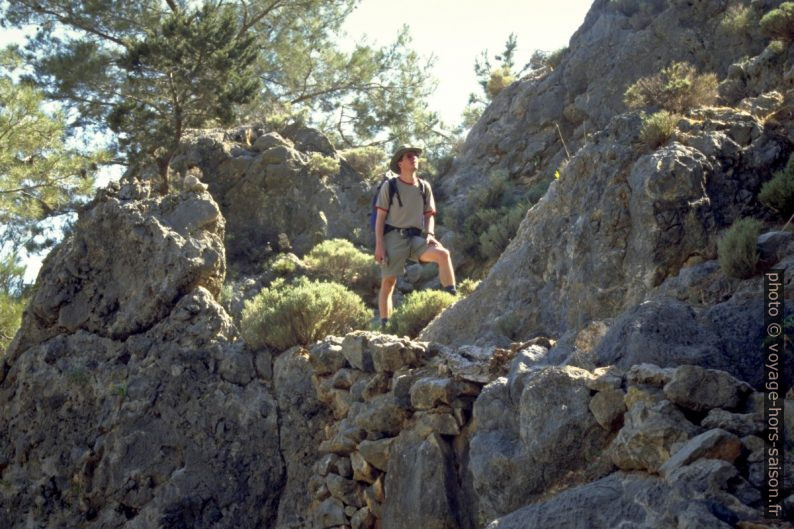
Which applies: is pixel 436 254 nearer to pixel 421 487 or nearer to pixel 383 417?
pixel 383 417

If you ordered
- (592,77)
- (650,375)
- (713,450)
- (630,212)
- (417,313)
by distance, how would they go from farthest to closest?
(592,77) → (417,313) → (630,212) → (650,375) → (713,450)

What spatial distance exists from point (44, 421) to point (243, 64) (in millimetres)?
9560

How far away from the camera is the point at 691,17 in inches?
A: 711

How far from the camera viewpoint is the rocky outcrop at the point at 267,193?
16.6 meters

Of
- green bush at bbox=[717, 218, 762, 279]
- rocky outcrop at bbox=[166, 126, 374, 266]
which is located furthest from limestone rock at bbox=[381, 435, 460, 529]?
rocky outcrop at bbox=[166, 126, 374, 266]

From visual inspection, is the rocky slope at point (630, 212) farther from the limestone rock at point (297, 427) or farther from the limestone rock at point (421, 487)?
the limestone rock at point (421, 487)

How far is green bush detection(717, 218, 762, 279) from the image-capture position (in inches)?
261

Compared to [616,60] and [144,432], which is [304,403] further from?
[616,60]

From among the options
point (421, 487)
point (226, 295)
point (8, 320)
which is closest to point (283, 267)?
point (226, 295)

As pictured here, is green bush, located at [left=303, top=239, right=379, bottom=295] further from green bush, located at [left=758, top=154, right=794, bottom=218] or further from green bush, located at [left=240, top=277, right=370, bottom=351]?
green bush, located at [left=758, top=154, right=794, bottom=218]

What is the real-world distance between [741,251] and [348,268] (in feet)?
29.4

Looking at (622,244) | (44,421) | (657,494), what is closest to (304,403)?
(44,421)

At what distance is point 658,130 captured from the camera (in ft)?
28.8

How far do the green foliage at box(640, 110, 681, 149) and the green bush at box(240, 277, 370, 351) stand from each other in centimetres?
352
